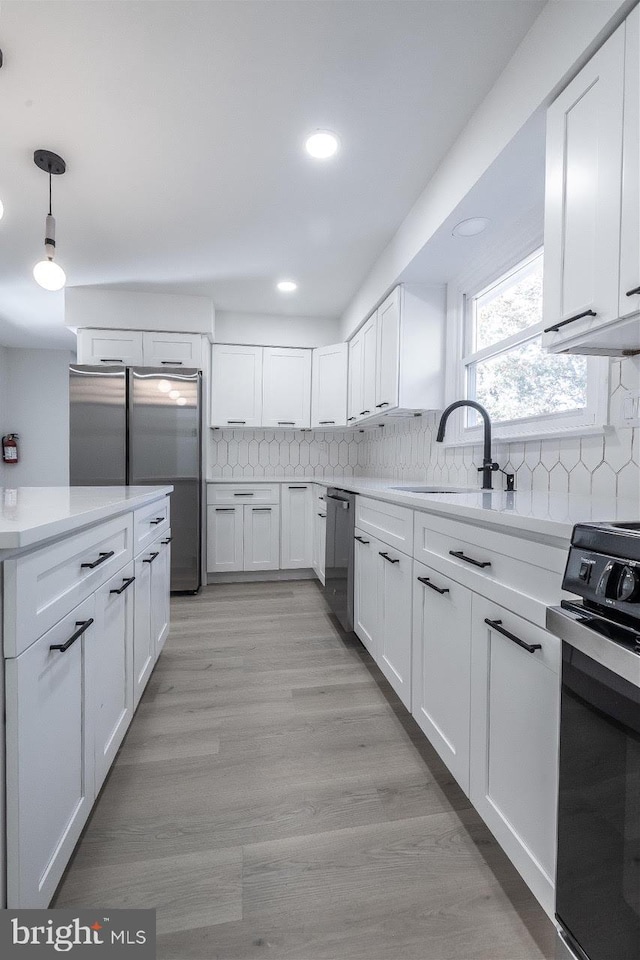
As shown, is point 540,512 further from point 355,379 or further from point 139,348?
point 139,348

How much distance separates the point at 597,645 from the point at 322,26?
1957mm

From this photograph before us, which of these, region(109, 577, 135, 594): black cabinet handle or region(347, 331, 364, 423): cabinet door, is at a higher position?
region(347, 331, 364, 423): cabinet door

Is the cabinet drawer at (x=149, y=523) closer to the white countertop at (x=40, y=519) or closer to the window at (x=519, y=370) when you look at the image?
the white countertop at (x=40, y=519)

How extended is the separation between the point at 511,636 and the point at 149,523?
155 centimetres

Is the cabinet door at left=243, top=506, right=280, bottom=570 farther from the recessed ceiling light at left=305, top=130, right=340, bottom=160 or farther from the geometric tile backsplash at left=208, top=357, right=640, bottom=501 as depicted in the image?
the recessed ceiling light at left=305, top=130, right=340, bottom=160

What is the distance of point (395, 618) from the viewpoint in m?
1.85

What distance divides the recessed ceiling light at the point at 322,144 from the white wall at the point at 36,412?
5085mm

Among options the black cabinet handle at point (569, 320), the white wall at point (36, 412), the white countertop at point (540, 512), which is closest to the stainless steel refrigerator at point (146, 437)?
the white countertop at point (540, 512)

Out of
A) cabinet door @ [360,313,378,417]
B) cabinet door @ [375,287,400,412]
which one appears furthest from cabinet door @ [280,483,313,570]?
cabinet door @ [375,287,400,412]

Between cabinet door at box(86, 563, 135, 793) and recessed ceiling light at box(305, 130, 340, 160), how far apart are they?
6.49 feet

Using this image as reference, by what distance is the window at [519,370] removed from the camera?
1714mm

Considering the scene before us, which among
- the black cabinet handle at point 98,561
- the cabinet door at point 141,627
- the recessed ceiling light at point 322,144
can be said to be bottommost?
the cabinet door at point 141,627

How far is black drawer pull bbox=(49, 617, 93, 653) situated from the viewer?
0.96 metres

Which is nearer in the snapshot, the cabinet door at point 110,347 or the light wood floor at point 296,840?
the light wood floor at point 296,840
